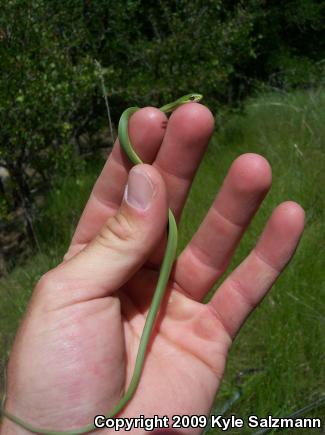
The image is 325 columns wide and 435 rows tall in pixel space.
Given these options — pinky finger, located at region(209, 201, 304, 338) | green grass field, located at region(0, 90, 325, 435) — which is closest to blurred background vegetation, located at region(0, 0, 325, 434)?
green grass field, located at region(0, 90, 325, 435)

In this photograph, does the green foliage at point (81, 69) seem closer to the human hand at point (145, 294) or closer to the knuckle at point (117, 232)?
the human hand at point (145, 294)

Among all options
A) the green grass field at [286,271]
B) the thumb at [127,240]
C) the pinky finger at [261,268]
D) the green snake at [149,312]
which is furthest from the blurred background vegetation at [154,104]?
the thumb at [127,240]

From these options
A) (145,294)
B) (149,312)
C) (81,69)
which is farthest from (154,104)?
(149,312)

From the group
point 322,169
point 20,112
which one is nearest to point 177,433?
point 322,169

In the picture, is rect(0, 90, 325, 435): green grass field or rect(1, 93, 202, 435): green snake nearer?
rect(1, 93, 202, 435): green snake

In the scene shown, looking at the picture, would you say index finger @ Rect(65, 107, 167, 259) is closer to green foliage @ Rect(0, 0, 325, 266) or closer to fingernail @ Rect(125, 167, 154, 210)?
fingernail @ Rect(125, 167, 154, 210)

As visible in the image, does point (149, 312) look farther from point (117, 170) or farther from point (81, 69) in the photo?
point (81, 69)
